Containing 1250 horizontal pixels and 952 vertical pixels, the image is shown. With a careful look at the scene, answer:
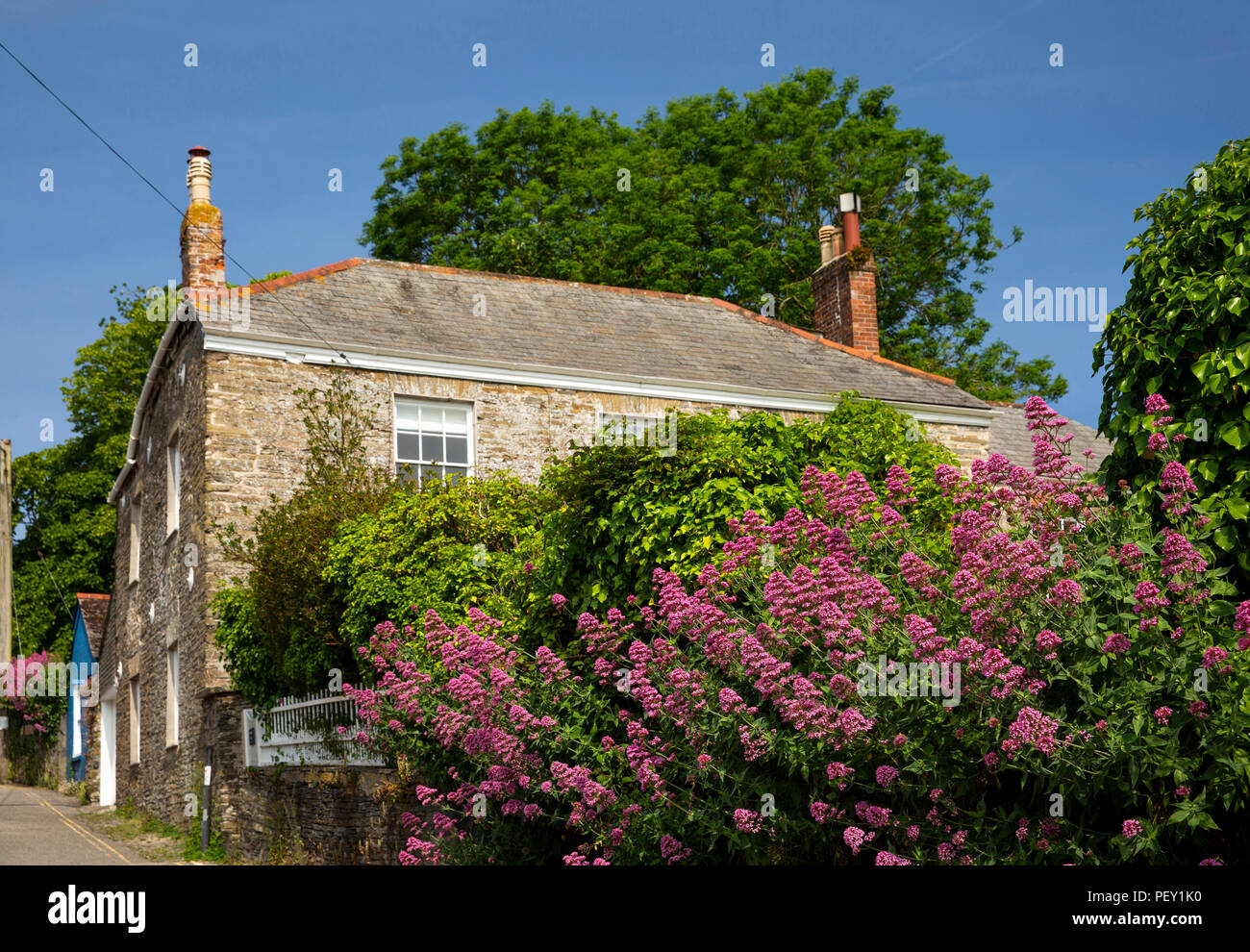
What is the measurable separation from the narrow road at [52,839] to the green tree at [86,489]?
1447 cm

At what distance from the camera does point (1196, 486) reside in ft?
19.4

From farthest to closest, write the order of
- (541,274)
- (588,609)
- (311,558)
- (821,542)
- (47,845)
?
1. (541,274)
2. (47,845)
3. (311,558)
4. (588,609)
5. (821,542)

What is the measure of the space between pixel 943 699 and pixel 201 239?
15869 millimetres

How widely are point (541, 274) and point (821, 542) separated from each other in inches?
951

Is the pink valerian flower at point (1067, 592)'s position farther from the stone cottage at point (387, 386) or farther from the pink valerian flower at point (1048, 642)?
the stone cottage at point (387, 386)

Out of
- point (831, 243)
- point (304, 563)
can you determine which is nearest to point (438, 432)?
point (304, 563)

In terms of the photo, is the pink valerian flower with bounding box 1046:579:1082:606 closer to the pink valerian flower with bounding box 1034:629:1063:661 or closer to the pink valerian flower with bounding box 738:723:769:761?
the pink valerian flower with bounding box 1034:629:1063:661

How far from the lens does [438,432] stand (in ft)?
56.5

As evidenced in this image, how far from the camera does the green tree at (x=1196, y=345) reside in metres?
5.88

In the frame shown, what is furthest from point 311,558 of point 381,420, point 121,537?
point 121,537

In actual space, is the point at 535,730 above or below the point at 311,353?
below

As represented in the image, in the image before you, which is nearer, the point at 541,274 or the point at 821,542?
the point at 821,542

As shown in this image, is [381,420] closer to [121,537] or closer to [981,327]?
[121,537]

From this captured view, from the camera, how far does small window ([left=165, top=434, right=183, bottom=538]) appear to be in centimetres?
Answer: 1855
